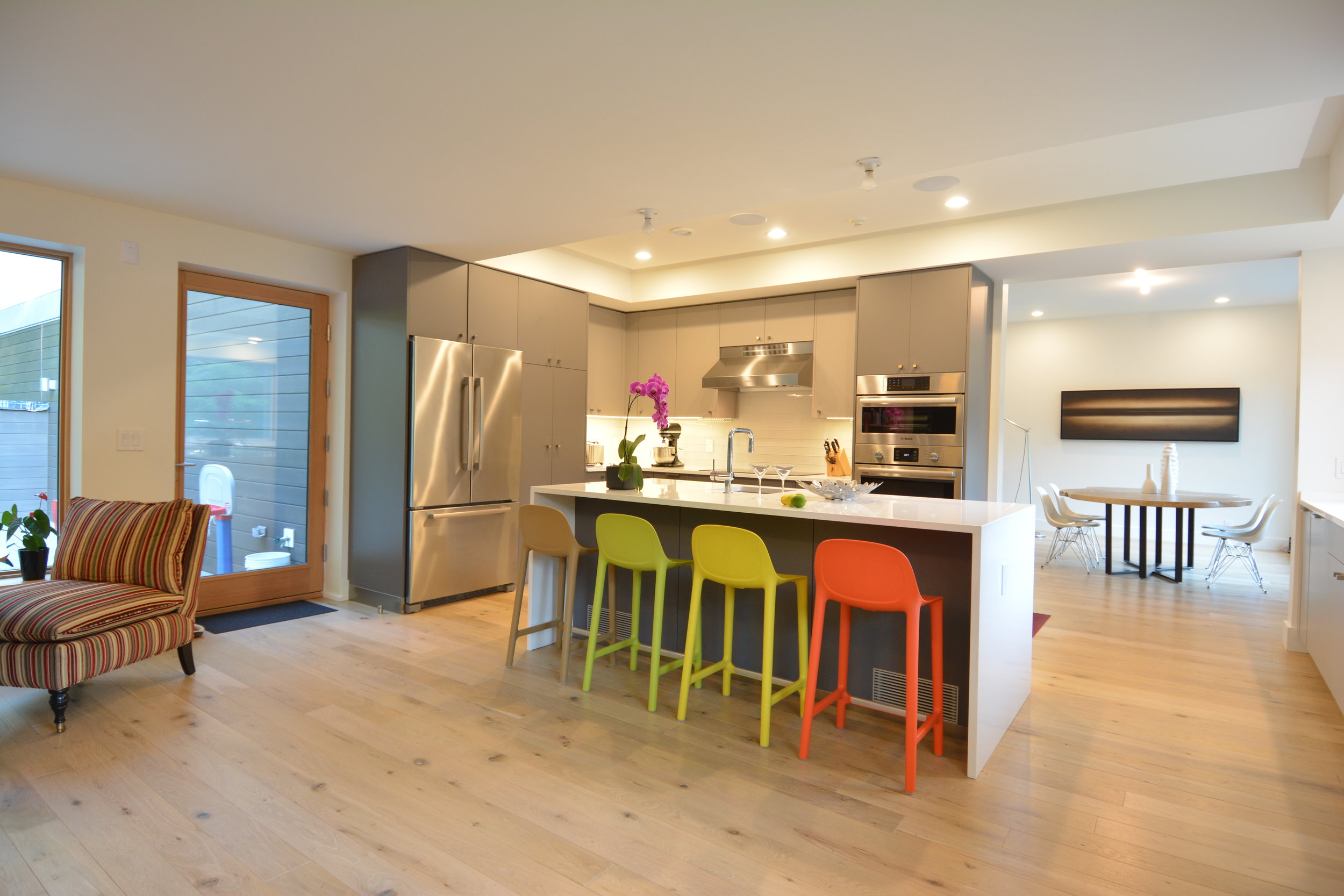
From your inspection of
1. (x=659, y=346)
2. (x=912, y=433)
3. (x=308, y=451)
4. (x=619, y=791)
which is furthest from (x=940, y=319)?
(x=308, y=451)

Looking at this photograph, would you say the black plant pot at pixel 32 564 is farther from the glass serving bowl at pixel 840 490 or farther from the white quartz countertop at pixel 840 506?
the glass serving bowl at pixel 840 490

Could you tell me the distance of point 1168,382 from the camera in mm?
8289

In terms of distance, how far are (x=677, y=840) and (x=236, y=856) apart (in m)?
1.27

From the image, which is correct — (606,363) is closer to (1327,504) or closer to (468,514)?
(468,514)

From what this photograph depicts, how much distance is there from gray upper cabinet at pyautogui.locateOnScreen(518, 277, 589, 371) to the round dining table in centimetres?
445

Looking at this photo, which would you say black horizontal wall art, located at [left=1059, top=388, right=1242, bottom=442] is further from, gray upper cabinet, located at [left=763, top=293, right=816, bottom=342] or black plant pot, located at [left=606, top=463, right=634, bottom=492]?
black plant pot, located at [left=606, top=463, right=634, bottom=492]

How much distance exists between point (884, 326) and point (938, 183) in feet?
4.48

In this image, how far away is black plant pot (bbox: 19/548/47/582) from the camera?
136 inches

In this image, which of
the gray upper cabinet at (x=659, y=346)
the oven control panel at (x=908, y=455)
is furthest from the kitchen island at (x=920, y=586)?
the gray upper cabinet at (x=659, y=346)

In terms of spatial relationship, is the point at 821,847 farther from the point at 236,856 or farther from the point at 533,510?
the point at 533,510

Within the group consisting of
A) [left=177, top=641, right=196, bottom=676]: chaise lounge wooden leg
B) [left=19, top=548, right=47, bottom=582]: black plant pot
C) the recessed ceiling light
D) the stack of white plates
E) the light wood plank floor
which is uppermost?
the recessed ceiling light

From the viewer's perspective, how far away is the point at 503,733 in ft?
9.30

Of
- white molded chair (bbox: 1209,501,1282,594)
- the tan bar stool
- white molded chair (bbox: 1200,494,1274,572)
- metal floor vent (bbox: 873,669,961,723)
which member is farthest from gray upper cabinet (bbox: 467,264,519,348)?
white molded chair (bbox: 1209,501,1282,594)

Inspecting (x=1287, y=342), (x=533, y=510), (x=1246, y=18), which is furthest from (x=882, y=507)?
(x=1287, y=342)
